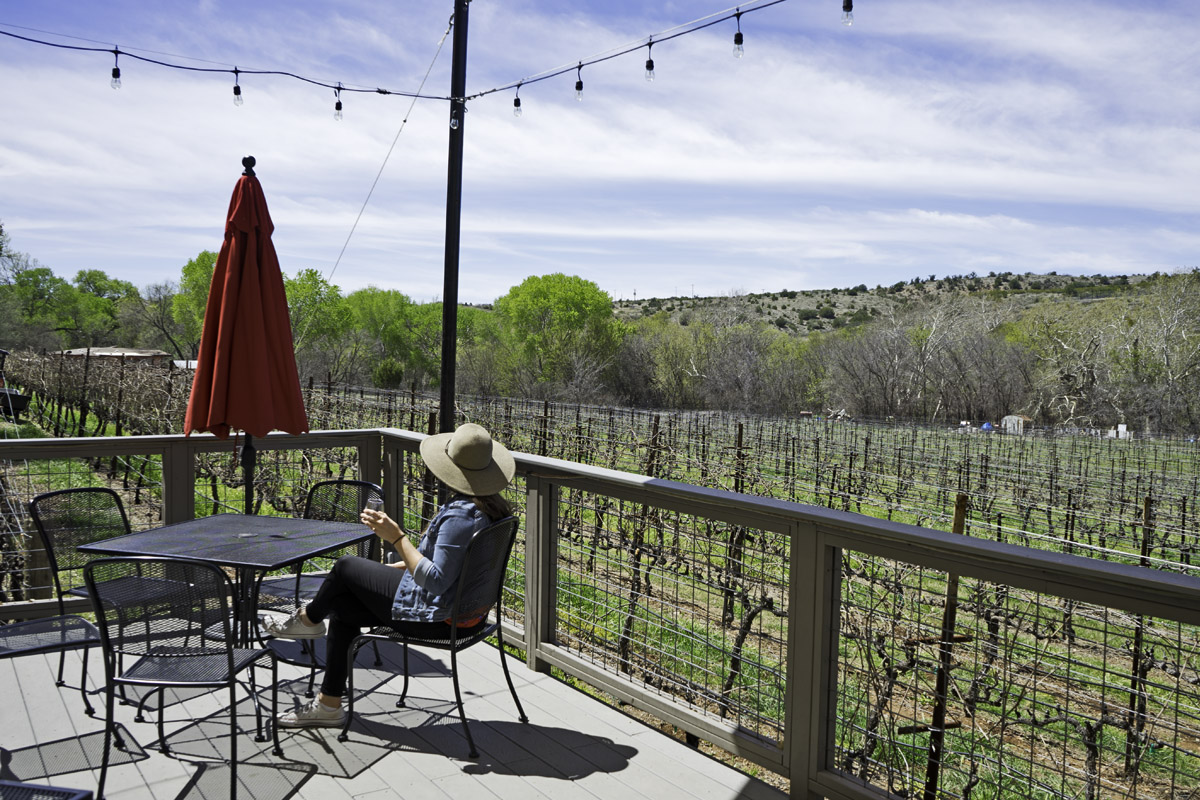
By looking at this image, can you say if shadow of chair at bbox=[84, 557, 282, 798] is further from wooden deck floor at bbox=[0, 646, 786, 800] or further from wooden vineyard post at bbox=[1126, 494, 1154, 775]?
wooden vineyard post at bbox=[1126, 494, 1154, 775]

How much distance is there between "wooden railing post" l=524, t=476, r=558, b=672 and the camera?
3.44m

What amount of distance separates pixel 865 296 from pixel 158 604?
8040 centimetres

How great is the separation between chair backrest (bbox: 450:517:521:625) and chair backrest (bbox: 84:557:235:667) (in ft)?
2.31

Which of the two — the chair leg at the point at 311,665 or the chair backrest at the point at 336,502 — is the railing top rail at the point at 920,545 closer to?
the chair backrest at the point at 336,502

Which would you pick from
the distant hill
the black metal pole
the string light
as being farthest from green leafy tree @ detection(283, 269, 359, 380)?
the black metal pole

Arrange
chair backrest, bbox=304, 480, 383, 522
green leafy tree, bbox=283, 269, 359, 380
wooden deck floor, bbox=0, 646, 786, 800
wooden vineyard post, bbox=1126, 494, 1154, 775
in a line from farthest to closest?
green leafy tree, bbox=283, 269, 359, 380
chair backrest, bbox=304, 480, 383, 522
wooden vineyard post, bbox=1126, 494, 1154, 775
wooden deck floor, bbox=0, 646, 786, 800

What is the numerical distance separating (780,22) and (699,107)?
657 centimetres

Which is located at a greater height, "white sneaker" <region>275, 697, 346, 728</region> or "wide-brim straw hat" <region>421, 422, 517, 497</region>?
"wide-brim straw hat" <region>421, 422, 517, 497</region>

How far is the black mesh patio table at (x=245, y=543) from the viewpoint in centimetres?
278

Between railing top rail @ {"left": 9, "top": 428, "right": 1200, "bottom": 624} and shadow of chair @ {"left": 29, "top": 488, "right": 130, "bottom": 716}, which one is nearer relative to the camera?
railing top rail @ {"left": 9, "top": 428, "right": 1200, "bottom": 624}

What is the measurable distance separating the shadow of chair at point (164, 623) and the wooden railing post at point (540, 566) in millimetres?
1269

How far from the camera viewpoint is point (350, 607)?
2.91 metres

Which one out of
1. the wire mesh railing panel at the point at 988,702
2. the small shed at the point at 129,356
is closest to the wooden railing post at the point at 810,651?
the wire mesh railing panel at the point at 988,702

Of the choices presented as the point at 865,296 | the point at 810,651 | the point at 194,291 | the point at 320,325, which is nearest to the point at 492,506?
the point at 810,651
